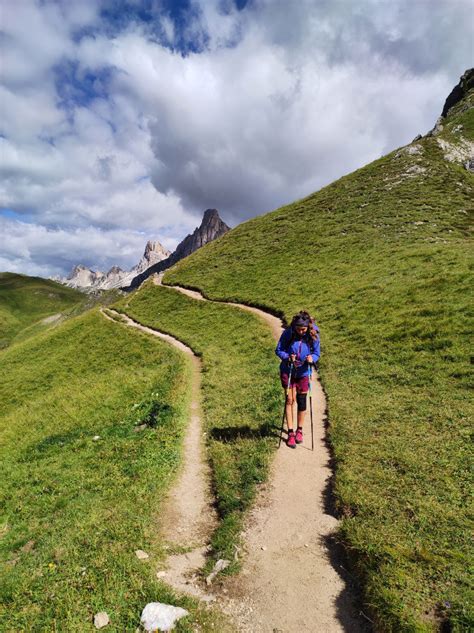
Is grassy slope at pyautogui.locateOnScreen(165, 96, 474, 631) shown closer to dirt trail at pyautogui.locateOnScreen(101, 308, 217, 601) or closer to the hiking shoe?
the hiking shoe

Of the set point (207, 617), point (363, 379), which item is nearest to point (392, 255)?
point (363, 379)

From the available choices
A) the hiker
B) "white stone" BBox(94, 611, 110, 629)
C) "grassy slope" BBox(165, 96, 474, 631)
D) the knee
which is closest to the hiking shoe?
the hiker

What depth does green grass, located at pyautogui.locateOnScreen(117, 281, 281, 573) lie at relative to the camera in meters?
10.4

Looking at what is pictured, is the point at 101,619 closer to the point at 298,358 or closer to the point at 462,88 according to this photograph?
the point at 298,358

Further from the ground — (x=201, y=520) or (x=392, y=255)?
(x=392, y=255)

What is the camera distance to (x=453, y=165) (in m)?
56.1

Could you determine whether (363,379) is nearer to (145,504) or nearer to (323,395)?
(323,395)

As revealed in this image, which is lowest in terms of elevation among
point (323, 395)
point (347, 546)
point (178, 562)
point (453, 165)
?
point (178, 562)

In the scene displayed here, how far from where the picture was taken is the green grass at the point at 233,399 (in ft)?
34.3

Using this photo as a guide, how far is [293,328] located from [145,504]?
732cm

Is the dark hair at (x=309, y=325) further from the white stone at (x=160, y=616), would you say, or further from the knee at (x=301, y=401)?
the white stone at (x=160, y=616)

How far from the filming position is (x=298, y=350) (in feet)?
42.0

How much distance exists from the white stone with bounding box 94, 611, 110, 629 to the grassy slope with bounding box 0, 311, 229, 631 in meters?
0.11

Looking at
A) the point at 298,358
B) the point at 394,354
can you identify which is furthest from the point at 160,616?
the point at 394,354
